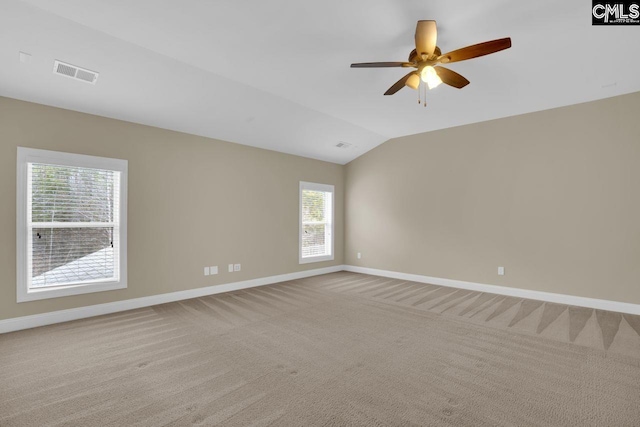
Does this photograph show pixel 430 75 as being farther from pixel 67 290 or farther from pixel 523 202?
pixel 67 290

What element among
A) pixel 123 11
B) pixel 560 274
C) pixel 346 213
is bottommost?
pixel 560 274

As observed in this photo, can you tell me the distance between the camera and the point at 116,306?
4.17m

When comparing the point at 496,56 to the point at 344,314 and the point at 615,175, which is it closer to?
the point at 615,175

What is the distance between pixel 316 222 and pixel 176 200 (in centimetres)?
313

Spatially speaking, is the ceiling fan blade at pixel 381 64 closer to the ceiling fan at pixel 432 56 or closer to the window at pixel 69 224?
the ceiling fan at pixel 432 56

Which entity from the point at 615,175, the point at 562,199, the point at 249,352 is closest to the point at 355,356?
the point at 249,352

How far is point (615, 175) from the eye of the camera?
4297mm

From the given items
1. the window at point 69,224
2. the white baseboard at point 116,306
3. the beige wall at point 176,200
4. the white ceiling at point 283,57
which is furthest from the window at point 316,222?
the window at point 69,224

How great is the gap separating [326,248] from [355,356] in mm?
4420

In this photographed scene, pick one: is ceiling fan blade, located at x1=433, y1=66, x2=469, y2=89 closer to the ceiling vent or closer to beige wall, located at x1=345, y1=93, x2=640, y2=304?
beige wall, located at x1=345, y1=93, x2=640, y2=304

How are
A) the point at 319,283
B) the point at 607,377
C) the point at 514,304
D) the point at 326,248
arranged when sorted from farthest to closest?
the point at 326,248 → the point at 319,283 → the point at 514,304 → the point at 607,377

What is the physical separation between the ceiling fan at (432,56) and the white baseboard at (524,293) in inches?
144

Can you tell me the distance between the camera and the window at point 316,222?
6.72 m

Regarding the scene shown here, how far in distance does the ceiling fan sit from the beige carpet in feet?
8.78
